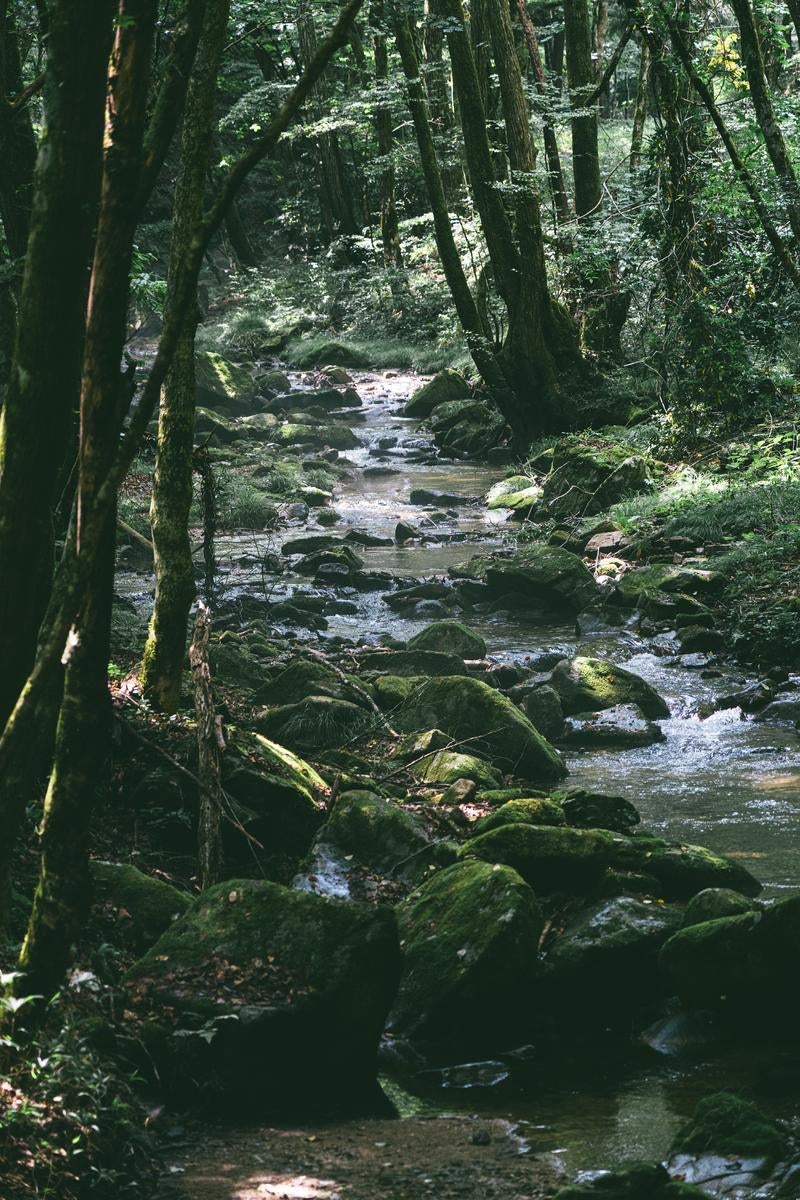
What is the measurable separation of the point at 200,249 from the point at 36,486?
830 millimetres

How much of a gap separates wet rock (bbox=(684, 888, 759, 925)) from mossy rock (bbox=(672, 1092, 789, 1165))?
1474 millimetres

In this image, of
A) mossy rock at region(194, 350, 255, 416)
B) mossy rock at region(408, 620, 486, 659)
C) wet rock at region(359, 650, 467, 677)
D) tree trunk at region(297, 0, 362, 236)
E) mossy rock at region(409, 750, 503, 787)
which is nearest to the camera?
mossy rock at region(409, 750, 503, 787)

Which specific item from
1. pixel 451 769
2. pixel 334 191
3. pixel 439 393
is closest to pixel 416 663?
pixel 451 769

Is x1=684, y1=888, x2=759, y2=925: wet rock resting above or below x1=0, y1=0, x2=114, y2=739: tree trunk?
below

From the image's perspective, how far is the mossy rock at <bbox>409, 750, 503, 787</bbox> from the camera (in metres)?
7.70

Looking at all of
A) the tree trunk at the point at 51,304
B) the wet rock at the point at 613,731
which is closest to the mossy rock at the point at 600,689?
the wet rock at the point at 613,731

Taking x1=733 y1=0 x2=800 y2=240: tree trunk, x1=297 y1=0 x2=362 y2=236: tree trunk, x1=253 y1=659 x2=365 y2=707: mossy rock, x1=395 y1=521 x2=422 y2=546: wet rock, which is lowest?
x1=253 y1=659 x2=365 y2=707: mossy rock

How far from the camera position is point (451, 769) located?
775cm

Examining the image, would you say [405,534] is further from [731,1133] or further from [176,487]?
[731,1133]

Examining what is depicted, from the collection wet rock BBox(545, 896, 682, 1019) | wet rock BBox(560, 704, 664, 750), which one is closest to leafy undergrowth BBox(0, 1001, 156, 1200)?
wet rock BBox(545, 896, 682, 1019)

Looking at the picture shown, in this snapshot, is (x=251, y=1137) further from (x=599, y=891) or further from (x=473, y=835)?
(x=473, y=835)

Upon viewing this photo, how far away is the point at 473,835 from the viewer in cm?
677

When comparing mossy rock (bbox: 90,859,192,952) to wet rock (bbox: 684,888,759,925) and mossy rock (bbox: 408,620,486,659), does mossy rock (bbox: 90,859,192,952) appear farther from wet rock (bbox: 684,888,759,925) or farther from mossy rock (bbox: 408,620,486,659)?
mossy rock (bbox: 408,620,486,659)

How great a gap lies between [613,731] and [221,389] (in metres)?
17.0
